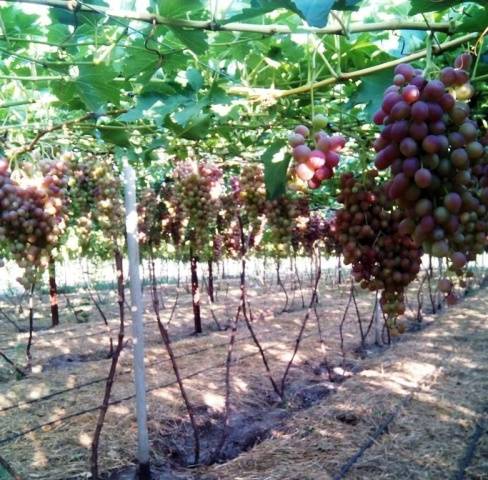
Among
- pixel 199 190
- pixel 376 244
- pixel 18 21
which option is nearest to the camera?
pixel 376 244

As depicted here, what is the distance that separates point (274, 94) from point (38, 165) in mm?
2289

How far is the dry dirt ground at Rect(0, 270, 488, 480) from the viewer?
4000 mm

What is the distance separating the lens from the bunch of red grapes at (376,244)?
6.72 feet

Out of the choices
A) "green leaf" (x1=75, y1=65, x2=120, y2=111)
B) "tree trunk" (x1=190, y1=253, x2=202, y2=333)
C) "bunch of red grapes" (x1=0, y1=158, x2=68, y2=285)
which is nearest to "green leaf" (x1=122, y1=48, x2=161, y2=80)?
"green leaf" (x1=75, y1=65, x2=120, y2=111)

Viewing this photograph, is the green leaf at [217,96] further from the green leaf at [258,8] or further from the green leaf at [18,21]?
the green leaf at [18,21]

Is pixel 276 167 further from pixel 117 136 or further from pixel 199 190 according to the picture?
pixel 199 190

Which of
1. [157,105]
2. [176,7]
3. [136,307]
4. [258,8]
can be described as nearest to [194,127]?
[157,105]

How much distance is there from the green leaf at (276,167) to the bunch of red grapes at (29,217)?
1.74 metres

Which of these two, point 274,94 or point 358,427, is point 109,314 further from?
point 274,94

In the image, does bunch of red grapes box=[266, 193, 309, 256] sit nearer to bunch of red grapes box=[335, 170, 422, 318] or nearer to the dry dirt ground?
bunch of red grapes box=[335, 170, 422, 318]

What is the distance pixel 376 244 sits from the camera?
6.79ft

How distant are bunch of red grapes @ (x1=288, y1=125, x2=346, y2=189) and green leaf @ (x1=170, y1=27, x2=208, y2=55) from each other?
0.41m

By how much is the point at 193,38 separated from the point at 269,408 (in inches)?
175

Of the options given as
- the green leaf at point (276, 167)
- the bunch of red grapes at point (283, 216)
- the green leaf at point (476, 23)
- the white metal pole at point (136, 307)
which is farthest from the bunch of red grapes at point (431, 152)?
the bunch of red grapes at point (283, 216)
